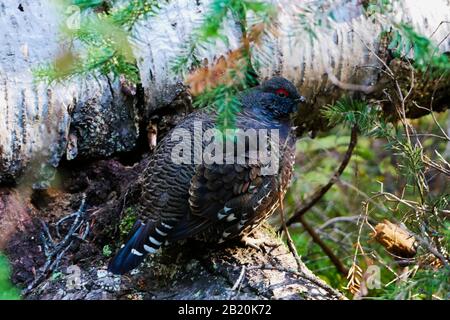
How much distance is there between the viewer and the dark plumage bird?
369 centimetres

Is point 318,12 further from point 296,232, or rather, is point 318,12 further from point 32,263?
point 296,232

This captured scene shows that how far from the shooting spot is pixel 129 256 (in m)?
3.59

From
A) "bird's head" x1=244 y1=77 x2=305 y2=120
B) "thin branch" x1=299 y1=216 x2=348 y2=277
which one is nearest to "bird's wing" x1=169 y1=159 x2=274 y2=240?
"bird's head" x1=244 y1=77 x2=305 y2=120

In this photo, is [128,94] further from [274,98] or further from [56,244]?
[56,244]

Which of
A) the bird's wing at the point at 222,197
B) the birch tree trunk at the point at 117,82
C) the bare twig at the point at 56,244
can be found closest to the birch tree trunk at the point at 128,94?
the birch tree trunk at the point at 117,82

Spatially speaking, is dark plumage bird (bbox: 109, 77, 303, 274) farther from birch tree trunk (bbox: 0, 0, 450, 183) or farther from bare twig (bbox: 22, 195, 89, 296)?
birch tree trunk (bbox: 0, 0, 450, 183)

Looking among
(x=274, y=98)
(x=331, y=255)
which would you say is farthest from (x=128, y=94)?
(x=331, y=255)

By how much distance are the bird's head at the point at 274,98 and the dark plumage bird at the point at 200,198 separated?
0.34 m

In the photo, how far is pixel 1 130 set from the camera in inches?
156

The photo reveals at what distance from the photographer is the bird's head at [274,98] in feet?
14.5

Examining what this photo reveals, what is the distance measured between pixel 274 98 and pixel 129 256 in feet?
5.05

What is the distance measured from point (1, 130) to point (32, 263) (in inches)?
33.1

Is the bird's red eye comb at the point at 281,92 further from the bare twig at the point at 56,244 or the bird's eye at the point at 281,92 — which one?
the bare twig at the point at 56,244
